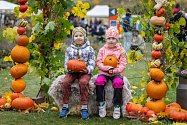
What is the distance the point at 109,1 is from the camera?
172 feet

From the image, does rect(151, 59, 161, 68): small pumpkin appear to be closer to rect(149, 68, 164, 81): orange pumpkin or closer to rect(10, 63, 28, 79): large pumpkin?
rect(149, 68, 164, 81): orange pumpkin

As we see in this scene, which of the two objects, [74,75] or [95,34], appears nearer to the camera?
[74,75]

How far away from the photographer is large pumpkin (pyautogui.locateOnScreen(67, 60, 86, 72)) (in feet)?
23.0

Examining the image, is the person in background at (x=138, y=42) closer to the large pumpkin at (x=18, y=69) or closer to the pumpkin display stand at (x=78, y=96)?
the pumpkin display stand at (x=78, y=96)

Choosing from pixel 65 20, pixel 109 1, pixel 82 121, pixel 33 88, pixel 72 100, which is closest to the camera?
pixel 82 121

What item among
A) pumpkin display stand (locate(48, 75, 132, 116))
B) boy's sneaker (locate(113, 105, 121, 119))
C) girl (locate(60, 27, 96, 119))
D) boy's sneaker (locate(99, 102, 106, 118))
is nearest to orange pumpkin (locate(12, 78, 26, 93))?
pumpkin display stand (locate(48, 75, 132, 116))

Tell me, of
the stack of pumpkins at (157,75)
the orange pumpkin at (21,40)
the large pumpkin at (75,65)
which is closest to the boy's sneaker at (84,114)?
the large pumpkin at (75,65)

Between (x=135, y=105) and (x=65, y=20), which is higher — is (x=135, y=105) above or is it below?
below

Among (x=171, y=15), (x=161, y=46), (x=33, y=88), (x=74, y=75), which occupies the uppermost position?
(x=171, y=15)

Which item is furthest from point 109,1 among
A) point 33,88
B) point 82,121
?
point 82,121

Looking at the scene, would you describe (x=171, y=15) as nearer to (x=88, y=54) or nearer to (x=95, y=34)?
(x=88, y=54)

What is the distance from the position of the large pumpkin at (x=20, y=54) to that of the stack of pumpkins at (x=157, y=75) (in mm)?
2053

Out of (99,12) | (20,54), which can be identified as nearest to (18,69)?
(20,54)

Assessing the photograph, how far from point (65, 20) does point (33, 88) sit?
Result: 9.81 feet
